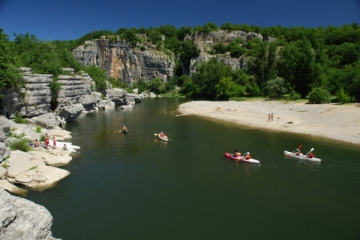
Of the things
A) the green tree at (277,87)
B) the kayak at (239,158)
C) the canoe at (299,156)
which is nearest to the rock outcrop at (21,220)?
the kayak at (239,158)

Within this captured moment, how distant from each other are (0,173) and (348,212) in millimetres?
21052

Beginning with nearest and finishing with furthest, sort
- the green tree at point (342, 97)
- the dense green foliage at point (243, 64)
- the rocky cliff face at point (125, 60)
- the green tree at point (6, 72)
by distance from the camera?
the green tree at point (6, 72), the dense green foliage at point (243, 64), the green tree at point (342, 97), the rocky cliff face at point (125, 60)

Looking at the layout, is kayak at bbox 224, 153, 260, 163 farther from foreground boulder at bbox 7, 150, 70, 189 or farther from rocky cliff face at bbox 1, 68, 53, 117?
rocky cliff face at bbox 1, 68, 53, 117

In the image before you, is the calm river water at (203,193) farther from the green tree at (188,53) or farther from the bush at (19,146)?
the green tree at (188,53)

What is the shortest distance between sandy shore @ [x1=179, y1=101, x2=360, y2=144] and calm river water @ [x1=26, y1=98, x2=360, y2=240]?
4.09 metres

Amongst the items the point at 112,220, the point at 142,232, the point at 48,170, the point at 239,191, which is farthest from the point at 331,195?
the point at 48,170

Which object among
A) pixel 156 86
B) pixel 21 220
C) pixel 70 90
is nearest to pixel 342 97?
pixel 70 90

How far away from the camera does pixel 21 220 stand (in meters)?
6.80

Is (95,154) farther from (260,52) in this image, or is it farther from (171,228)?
(260,52)

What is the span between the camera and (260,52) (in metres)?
71.4

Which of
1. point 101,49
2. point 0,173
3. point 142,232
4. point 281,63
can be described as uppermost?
point 101,49

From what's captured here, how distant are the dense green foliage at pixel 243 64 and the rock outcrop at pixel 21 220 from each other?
22.5 meters

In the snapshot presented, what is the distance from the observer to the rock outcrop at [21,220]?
6.37 m

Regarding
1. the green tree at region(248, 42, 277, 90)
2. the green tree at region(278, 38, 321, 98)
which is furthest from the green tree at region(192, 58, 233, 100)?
the green tree at region(278, 38, 321, 98)
